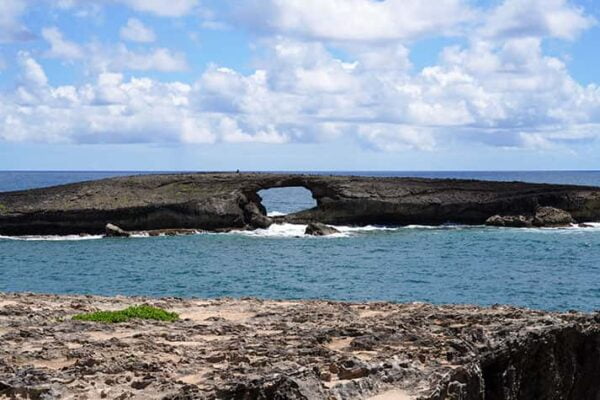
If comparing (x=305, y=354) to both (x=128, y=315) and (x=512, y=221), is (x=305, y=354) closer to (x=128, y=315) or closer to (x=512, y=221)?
(x=128, y=315)

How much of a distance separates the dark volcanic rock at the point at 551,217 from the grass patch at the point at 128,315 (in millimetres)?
64810

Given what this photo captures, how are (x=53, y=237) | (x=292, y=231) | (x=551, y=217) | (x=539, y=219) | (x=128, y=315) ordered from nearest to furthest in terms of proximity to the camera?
(x=128, y=315), (x=53, y=237), (x=292, y=231), (x=539, y=219), (x=551, y=217)

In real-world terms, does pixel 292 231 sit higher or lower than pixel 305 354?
lower

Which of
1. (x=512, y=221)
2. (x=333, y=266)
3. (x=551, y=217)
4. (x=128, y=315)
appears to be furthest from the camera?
(x=551, y=217)

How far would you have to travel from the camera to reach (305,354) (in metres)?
14.7

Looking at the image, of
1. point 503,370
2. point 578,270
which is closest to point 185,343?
point 503,370

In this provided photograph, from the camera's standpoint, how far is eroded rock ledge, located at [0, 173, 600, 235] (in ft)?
257

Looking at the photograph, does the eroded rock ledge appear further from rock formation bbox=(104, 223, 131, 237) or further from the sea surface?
the sea surface

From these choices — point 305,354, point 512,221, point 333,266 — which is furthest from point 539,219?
point 305,354

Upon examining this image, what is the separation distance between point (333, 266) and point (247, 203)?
32.9m

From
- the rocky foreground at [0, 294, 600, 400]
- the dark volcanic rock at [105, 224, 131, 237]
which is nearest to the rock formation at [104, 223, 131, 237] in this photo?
the dark volcanic rock at [105, 224, 131, 237]

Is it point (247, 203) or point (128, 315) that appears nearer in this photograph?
point (128, 315)

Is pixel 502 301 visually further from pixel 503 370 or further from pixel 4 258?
pixel 4 258

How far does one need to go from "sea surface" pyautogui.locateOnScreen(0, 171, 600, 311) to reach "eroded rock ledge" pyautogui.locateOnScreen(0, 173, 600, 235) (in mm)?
4457
